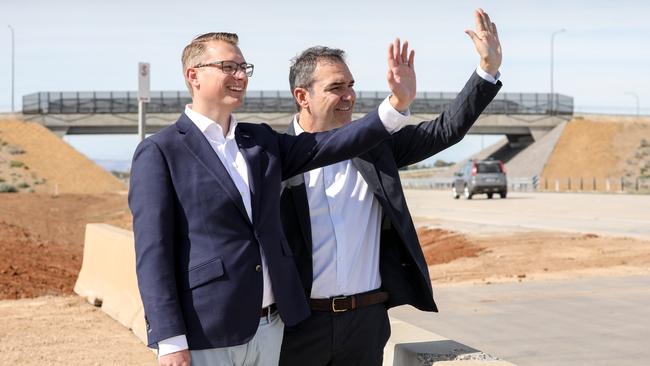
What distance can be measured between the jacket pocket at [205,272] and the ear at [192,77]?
69 cm

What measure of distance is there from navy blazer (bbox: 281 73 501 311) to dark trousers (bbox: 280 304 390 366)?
14 cm

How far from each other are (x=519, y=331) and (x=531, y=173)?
232 feet

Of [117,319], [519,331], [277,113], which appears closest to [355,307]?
[519,331]

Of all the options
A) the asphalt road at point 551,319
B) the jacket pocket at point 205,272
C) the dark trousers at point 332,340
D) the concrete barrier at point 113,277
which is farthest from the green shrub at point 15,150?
the jacket pocket at point 205,272

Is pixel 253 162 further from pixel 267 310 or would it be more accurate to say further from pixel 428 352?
pixel 428 352

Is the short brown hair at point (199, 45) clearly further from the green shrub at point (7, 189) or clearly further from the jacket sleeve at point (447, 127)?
the green shrub at point (7, 189)

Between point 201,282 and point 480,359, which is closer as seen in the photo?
point 201,282

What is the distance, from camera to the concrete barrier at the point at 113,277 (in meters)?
9.35

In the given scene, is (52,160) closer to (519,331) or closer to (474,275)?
(474,275)

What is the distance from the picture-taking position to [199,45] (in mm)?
3570

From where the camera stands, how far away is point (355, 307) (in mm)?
3846

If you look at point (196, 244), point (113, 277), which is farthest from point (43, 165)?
point (196, 244)

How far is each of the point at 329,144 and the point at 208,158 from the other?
52cm

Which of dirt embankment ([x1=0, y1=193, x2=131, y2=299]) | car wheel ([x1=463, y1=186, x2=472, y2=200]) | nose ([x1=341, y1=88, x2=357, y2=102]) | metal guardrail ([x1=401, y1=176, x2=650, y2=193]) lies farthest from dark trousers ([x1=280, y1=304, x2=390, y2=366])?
metal guardrail ([x1=401, y1=176, x2=650, y2=193])
